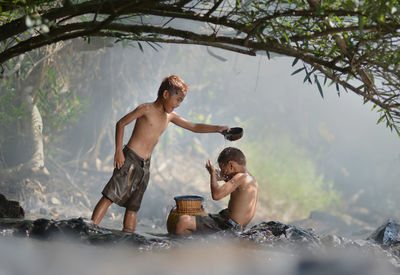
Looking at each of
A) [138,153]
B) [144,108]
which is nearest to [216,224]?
[138,153]

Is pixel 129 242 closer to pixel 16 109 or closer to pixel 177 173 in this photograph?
pixel 16 109

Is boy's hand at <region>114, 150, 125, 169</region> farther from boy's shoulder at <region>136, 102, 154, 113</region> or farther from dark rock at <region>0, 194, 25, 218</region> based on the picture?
dark rock at <region>0, 194, 25, 218</region>

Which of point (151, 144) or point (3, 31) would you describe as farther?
point (151, 144)

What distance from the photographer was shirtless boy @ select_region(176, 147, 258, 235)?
4380mm

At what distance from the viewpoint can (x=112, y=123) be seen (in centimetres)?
1222

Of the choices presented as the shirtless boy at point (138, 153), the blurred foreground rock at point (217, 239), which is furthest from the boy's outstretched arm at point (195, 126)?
the blurred foreground rock at point (217, 239)

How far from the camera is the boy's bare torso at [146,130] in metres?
4.69

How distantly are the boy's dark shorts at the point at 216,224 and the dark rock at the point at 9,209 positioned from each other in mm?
1737

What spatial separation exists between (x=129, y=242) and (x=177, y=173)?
12.1 meters

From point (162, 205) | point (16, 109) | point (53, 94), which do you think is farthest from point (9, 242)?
point (162, 205)

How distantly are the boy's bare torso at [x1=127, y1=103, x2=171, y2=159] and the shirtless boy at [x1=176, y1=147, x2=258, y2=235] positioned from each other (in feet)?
2.26

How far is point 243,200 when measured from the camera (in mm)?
4551

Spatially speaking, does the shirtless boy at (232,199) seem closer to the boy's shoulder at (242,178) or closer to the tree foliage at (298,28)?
the boy's shoulder at (242,178)

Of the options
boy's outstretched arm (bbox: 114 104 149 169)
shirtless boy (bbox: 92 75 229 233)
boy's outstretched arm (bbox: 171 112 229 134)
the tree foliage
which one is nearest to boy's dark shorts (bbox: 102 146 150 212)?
shirtless boy (bbox: 92 75 229 233)
